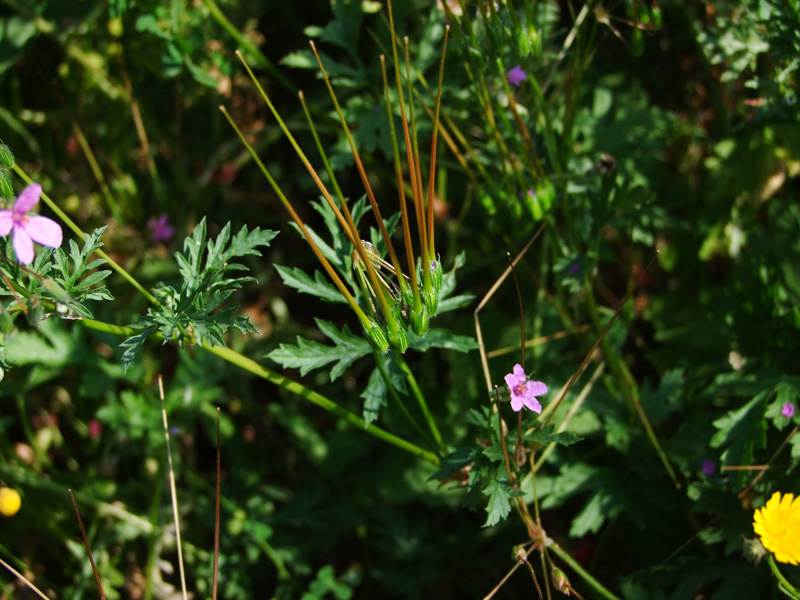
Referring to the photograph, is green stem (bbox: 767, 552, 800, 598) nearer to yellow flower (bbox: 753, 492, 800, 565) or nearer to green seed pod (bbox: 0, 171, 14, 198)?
yellow flower (bbox: 753, 492, 800, 565)

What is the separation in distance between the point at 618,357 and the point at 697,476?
1.38 ft

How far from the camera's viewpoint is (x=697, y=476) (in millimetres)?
2062

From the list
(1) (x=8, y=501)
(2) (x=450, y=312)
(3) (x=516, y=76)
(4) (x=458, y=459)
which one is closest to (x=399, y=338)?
(4) (x=458, y=459)

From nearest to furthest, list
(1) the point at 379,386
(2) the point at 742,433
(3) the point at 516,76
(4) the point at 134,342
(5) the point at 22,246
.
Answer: (5) the point at 22,246 → (4) the point at 134,342 → (1) the point at 379,386 → (2) the point at 742,433 → (3) the point at 516,76

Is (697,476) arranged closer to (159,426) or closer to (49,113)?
(159,426)

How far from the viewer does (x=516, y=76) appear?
1.97 metres

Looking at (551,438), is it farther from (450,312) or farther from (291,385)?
(450,312)

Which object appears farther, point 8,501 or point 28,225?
point 8,501

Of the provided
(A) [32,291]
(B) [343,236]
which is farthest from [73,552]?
(B) [343,236]

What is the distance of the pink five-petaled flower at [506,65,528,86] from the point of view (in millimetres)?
1960

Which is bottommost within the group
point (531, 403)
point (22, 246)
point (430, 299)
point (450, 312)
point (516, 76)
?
point (450, 312)

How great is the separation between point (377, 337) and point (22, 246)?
67cm

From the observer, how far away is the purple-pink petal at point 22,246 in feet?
3.90

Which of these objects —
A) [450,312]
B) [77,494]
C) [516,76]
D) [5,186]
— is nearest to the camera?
[5,186]
